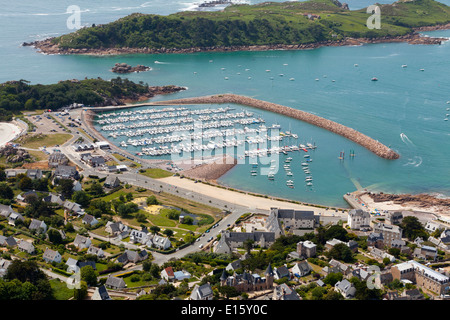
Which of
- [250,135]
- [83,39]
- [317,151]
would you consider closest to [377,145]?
[317,151]

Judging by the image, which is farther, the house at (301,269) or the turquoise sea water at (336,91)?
the turquoise sea water at (336,91)

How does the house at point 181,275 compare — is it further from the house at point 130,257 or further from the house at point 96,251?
the house at point 96,251

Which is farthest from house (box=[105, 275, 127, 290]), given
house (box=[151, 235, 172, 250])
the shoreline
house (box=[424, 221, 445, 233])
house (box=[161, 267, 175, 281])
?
the shoreline

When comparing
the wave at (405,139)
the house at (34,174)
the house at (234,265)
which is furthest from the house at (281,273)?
the wave at (405,139)

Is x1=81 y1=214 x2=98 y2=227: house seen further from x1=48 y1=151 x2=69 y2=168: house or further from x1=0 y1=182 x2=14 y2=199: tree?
x1=48 y1=151 x2=69 y2=168: house

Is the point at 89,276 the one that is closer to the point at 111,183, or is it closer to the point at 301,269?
the point at 301,269

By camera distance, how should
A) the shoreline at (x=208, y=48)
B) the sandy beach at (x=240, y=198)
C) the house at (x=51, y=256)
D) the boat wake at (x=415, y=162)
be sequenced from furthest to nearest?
the shoreline at (x=208, y=48), the boat wake at (x=415, y=162), the sandy beach at (x=240, y=198), the house at (x=51, y=256)
